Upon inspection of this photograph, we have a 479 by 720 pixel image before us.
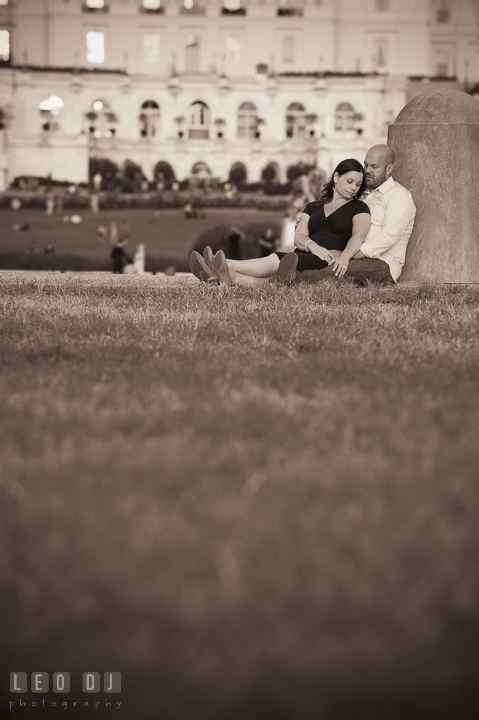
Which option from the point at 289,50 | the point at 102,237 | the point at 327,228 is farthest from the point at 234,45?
the point at 327,228

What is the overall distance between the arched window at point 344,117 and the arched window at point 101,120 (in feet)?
51.7

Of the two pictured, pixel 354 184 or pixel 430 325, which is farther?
pixel 354 184

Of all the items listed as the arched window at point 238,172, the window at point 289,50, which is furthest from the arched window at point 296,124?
the window at point 289,50

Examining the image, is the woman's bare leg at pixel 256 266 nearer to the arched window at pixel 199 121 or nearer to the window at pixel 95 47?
the arched window at pixel 199 121

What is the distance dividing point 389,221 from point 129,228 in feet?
96.8

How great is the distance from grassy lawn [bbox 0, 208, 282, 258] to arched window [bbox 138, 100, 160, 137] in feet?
76.7

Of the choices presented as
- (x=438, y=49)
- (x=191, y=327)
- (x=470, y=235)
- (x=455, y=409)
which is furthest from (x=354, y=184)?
(x=438, y=49)

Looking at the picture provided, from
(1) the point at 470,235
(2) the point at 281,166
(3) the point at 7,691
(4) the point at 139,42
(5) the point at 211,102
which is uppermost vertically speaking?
(4) the point at 139,42

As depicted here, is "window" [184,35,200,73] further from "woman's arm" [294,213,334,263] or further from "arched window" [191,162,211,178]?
"woman's arm" [294,213,334,263]

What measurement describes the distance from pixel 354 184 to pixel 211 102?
59.4m

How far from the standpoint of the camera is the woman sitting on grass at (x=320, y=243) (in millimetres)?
6961

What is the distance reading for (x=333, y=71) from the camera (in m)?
68.9

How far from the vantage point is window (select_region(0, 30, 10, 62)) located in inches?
2655

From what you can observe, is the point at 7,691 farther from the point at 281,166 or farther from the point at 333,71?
the point at 333,71
